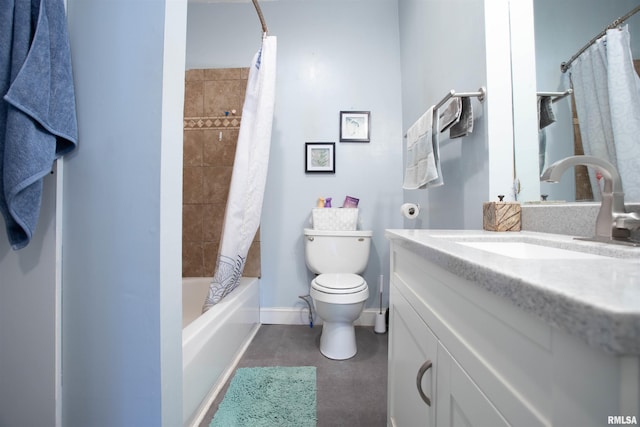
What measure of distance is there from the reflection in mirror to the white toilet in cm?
95

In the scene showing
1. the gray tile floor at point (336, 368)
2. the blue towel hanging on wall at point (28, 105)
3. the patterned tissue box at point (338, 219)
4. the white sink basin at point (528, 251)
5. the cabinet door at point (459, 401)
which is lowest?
the gray tile floor at point (336, 368)

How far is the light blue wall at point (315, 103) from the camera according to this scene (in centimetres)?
182

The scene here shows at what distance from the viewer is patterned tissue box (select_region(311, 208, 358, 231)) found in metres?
1.67

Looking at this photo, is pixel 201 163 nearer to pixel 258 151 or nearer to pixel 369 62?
pixel 258 151

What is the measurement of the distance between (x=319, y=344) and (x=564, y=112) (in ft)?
5.20

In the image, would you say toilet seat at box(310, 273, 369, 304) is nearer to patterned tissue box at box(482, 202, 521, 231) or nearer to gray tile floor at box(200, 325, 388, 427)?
gray tile floor at box(200, 325, 388, 427)

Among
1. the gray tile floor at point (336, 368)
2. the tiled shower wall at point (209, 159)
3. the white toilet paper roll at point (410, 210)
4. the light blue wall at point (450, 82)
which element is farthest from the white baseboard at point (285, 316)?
the light blue wall at point (450, 82)

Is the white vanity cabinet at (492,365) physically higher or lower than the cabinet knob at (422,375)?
higher

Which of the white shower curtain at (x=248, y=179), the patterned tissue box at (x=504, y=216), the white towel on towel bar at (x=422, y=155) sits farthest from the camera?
the white shower curtain at (x=248, y=179)

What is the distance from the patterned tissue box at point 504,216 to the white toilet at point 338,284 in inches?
29.2

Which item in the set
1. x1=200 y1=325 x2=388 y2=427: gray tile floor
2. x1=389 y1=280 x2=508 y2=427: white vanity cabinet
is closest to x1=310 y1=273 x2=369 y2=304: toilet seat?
x1=200 y1=325 x2=388 y2=427: gray tile floor

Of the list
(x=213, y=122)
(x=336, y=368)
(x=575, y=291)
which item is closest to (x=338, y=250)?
(x=336, y=368)

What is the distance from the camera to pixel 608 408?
0.60 ft

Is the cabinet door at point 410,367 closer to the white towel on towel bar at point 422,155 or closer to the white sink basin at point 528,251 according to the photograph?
the white sink basin at point 528,251
